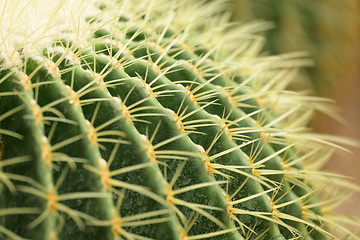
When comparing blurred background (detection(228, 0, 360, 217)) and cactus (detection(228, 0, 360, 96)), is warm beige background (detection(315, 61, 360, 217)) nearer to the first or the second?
blurred background (detection(228, 0, 360, 217))

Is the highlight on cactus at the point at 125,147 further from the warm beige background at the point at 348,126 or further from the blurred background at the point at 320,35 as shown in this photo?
the warm beige background at the point at 348,126

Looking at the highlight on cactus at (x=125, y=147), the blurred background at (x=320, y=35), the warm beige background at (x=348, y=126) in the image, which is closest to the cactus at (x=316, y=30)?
the blurred background at (x=320, y=35)

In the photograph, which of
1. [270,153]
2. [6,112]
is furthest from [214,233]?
[6,112]

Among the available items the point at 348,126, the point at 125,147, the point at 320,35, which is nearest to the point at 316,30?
the point at 320,35

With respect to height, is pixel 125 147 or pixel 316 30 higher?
pixel 125 147

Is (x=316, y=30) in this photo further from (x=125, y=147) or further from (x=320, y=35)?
(x=125, y=147)

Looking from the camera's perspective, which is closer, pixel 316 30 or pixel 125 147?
pixel 125 147

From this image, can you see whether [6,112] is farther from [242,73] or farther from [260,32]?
[260,32]
